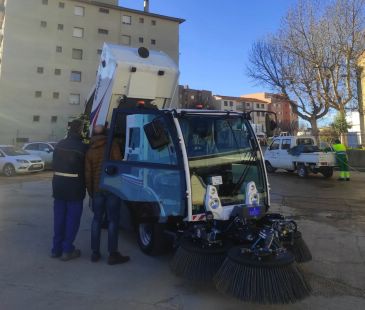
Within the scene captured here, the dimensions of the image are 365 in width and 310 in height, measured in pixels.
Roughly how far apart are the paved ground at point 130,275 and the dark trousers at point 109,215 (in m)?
0.29

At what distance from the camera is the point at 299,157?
18391 mm

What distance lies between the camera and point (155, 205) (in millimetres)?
5332

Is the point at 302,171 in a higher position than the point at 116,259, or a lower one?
higher

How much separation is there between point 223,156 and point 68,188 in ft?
7.37

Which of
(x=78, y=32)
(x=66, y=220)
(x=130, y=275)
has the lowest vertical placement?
(x=130, y=275)

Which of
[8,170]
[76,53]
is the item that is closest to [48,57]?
[76,53]

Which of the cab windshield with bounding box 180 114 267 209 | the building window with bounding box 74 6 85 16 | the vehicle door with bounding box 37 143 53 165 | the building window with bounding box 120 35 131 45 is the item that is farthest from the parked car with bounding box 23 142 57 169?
the building window with bounding box 120 35 131 45

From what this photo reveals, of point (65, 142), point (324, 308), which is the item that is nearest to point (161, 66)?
point (65, 142)

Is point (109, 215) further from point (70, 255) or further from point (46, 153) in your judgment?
point (46, 153)

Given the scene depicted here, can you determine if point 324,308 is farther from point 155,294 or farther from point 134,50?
point 134,50

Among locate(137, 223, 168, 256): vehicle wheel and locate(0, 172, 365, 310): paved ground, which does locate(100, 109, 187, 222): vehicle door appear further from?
locate(0, 172, 365, 310): paved ground

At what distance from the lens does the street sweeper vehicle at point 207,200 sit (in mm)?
3953

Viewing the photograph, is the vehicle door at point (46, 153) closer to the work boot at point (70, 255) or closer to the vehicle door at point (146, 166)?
the vehicle door at point (146, 166)

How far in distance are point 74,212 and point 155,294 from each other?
1.92 meters
